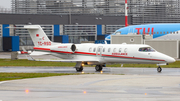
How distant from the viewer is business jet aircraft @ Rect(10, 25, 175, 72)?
3008cm

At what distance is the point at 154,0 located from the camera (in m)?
121

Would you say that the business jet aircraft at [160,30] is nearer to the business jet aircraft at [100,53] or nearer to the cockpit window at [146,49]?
the business jet aircraft at [100,53]

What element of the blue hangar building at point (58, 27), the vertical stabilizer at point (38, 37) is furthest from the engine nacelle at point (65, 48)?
the blue hangar building at point (58, 27)

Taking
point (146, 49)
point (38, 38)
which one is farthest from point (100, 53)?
point (38, 38)

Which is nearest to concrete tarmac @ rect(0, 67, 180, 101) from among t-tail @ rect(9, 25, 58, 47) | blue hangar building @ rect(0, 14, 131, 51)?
t-tail @ rect(9, 25, 58, 47)

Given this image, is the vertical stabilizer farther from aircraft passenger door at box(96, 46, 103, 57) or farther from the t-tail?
aircraft passenger door at box(96, 46, 103, 57)

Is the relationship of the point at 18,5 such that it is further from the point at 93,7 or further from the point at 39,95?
the point at 39,95

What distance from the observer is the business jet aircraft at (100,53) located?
3008cm

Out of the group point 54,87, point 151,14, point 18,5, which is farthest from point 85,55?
point 18,5

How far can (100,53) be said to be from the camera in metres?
32.1

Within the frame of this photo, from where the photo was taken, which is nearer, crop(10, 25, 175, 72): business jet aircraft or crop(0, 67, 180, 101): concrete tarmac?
crop(0, 67, 180, 101): concrete tarmac

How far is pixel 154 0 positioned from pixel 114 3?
14120 millimetres

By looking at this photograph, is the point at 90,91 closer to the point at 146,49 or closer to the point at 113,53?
the point at 146,49

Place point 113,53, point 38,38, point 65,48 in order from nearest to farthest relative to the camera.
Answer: point 113,53 < point 65,48 < point 38,38
